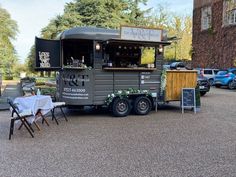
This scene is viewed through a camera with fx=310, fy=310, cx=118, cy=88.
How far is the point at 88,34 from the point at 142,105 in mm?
3048

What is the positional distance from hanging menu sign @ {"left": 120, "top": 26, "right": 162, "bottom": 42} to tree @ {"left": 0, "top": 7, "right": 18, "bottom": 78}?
23852mm

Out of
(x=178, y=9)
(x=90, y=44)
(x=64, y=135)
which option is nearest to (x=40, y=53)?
(x=90, y=44)

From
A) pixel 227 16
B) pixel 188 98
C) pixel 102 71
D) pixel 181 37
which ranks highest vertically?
pixel 227 16

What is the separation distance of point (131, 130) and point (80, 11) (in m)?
21.5

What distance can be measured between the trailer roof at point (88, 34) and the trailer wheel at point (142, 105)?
230cm

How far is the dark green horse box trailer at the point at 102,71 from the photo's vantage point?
10133 mm

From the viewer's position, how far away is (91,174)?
4875 millimetres

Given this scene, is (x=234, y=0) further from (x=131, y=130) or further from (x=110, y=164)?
(x=110, y=164)

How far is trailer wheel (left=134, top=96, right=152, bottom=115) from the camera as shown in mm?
10672

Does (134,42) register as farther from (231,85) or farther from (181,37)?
(181,37)

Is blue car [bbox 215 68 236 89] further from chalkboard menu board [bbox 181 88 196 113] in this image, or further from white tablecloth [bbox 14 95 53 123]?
white tablecloth [bbox 14 95 53 123]

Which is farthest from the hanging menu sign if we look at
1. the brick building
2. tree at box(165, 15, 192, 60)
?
tree at box(165, 15, 192, 60)

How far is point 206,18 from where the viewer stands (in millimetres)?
31516

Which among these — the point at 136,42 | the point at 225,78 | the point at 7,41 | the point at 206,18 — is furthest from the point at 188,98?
the point at 7,41
